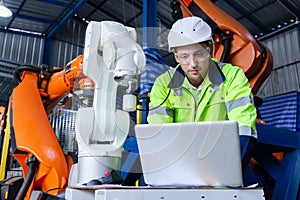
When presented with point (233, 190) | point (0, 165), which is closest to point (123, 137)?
point (233, 190)

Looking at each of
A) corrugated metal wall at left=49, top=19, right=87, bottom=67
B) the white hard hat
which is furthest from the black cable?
corrugated metal wall at left=49, top=19, right=87, bottom=67

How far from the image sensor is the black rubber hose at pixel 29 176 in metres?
2.03

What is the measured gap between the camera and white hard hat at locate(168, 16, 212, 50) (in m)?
1.41

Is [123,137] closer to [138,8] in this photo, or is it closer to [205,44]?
[205,44]

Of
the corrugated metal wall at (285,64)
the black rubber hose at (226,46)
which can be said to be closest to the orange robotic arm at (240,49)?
the black rubber hose at (226,46)

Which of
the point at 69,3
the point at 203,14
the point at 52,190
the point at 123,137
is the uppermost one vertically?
the point at 69,3

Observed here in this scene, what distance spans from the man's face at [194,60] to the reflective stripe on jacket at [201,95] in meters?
0.04

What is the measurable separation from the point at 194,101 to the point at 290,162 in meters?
1.21

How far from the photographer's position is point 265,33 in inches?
353

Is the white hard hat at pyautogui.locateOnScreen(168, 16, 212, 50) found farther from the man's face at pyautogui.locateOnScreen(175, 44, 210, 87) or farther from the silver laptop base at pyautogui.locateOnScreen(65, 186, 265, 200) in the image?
the silver laptop base at pyautogui.locateOnScreen(65, 186, 265, 200)

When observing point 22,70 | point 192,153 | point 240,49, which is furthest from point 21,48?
point 192,153

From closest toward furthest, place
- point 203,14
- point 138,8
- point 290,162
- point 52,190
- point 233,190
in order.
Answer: point 233,190 < point 52,190 < point 290,162 < point 203,14 < point 138,8

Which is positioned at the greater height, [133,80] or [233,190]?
[133,80]

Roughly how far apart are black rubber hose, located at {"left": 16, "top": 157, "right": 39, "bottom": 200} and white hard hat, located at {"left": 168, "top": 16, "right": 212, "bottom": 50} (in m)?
1.30
